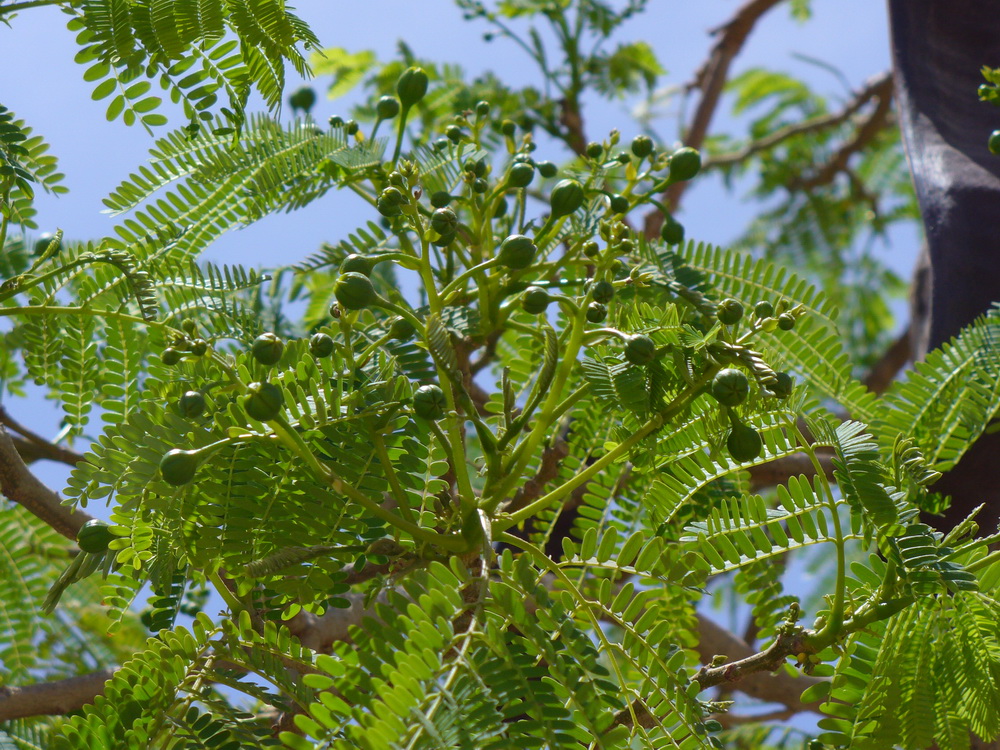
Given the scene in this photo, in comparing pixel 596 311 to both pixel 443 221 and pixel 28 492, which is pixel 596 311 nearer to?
pixel 443 221

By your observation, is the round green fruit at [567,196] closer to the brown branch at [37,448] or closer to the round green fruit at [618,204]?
the round green fruit at [618,204]

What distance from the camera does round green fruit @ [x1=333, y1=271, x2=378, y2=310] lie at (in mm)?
1058

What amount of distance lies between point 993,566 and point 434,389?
2.35 feet

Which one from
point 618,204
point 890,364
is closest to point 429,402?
point 618,204

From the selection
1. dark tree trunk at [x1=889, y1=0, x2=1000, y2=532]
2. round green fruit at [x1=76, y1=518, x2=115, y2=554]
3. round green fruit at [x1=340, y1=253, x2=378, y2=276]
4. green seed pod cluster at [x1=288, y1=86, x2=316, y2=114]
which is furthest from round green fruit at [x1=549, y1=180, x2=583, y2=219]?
dark tree trunk at [x1=889, y1=0, x2=1000, y2=532]

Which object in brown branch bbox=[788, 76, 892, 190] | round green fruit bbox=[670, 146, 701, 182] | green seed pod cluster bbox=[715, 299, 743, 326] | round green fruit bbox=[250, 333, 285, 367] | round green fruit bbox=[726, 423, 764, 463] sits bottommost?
round green fruit bbox=[250, 333, 285, 367]

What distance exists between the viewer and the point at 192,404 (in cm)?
101

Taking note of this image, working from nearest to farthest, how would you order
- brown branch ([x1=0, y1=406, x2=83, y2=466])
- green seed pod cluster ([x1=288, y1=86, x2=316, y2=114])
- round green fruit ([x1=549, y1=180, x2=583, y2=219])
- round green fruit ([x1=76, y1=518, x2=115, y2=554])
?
round green fruit ([x1=76, y1=518, x2=115, y2=554]) → round green fruit ([x1=549, y1=180, x2=583, y2=219]) → green seed pod cluster ([x1=288, y1=86, x2=316, y2=114]) → brown branch ([x1=0, y1=406, x2=83, y2=466])

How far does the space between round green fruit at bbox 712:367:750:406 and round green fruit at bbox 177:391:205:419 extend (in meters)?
0.54

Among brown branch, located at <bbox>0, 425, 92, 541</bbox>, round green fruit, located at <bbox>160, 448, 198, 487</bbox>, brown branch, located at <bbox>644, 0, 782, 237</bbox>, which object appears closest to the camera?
round green fruit, located at <bbox>160, 448, 198, 487</bbox>

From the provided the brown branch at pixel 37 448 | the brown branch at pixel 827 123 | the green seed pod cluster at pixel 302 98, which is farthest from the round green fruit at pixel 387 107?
the brown branch at pixel 827 123

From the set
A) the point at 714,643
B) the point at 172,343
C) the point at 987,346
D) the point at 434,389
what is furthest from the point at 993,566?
the point at 714,643

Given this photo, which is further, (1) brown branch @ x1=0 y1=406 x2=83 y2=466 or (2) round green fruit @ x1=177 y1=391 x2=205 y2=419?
(1) brown branch @ x1=0 y1=406 x2=83 y2=466

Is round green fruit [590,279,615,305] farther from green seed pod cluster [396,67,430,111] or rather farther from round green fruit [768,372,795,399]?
green seed pod cluster [396,67,430,111]
